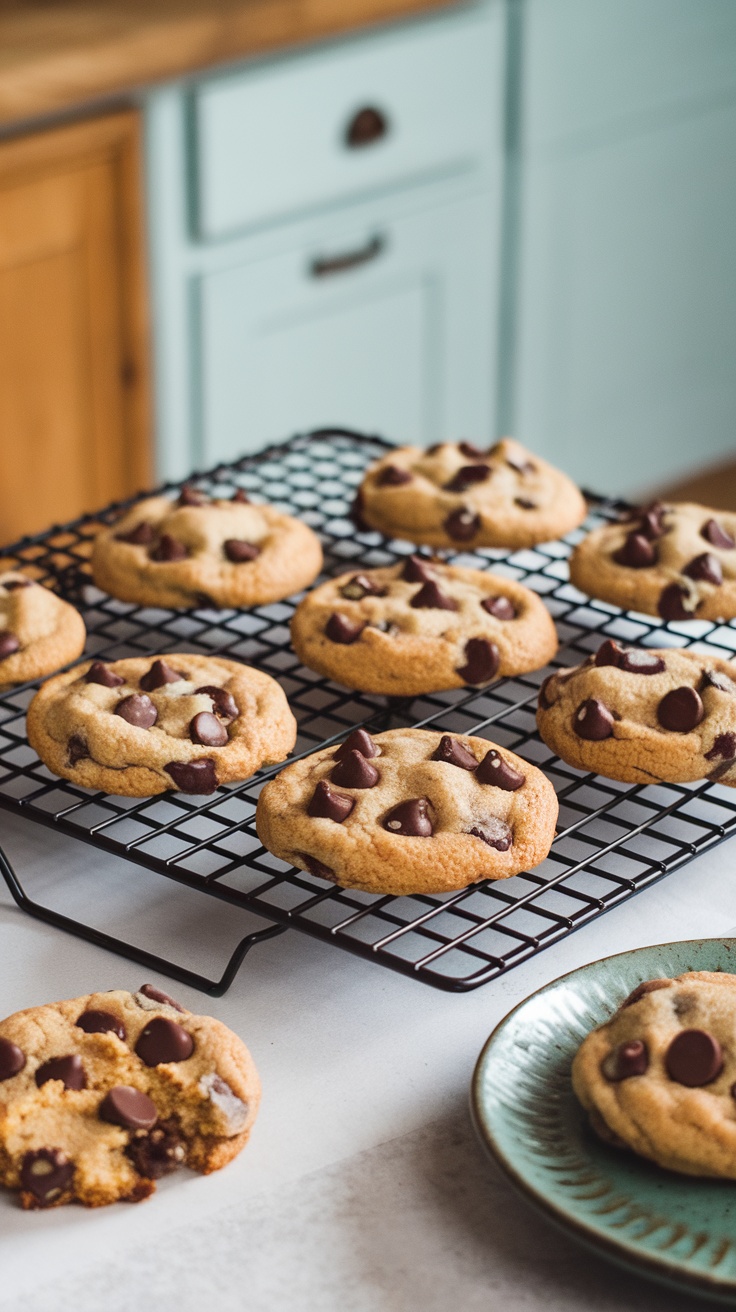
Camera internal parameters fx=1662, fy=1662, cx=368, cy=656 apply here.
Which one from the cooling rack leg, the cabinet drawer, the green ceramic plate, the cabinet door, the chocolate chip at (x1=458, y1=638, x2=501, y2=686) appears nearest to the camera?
the green ceramic plate

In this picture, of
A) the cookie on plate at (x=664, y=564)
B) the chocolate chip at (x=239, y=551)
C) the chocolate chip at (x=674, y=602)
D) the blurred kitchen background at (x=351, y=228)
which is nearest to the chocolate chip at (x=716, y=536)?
the cookie on plate at (x=664, y=564)

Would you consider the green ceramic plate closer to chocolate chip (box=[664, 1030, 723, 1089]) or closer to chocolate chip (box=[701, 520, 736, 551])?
chocolate chip (box=[664, 1030, 723, 1089])

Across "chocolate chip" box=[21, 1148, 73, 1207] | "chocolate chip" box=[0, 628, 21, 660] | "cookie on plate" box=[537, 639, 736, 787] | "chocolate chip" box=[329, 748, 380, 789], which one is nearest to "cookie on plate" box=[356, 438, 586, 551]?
"cookie on plate" box=[537, 639, 736, 787]

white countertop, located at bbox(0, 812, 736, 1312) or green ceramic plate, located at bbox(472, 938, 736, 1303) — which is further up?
green ceramic plate, located at bbox(472, 938, 736, 1303)

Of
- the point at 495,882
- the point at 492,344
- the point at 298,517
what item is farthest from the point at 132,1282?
the point at 492,344

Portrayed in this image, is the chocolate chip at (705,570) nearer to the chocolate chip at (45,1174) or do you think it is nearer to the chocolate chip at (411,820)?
the chocolate chip at (411,820)

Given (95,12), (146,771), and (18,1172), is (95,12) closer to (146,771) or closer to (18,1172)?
(146,771)
